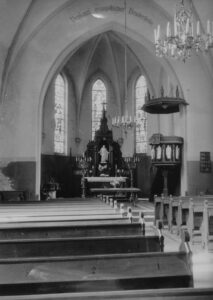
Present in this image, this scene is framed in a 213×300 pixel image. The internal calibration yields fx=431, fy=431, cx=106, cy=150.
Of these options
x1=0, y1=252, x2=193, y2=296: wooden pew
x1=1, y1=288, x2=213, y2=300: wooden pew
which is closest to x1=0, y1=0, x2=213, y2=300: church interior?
x1=0, y1=252, x2=193, y2=296: wooden pew

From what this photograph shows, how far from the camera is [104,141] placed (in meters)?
20.9

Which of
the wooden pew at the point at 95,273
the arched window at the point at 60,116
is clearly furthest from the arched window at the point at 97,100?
the wooden pew at the point at 95,273

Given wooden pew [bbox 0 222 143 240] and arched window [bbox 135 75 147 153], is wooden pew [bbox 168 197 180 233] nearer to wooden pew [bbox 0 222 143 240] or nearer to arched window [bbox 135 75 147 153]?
wooden pew [bbox 0 222 143 240]

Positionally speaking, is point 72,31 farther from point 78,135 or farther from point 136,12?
point 78,135

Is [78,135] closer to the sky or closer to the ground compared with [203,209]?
closer to the sky

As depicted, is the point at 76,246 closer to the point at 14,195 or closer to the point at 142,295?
the point at 142,295

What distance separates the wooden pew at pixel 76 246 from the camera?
3770 millimetres

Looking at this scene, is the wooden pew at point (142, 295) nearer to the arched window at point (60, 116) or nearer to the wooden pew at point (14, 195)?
the wooden pew at point (14, 195)

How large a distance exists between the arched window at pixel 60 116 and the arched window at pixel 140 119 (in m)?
3.81

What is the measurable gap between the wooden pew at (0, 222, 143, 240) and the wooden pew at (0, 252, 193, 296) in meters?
1.56

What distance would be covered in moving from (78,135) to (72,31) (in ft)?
21.6

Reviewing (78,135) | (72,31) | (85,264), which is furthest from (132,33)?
(85,264)

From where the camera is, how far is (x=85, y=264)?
9.76ft

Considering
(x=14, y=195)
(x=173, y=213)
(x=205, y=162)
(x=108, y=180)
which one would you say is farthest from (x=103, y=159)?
(x=173, y=213)
